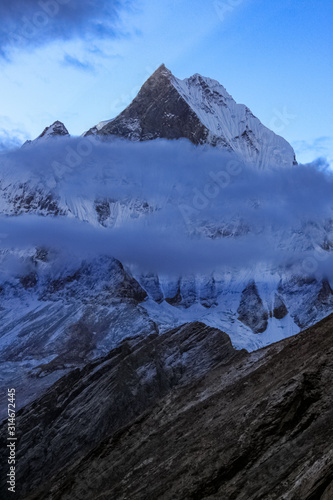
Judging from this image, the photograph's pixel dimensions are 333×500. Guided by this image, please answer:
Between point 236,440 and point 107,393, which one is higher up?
point 107,393

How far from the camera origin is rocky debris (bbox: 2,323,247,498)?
81062mm

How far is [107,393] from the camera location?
8681cm

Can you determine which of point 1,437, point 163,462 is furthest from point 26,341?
point 163,462

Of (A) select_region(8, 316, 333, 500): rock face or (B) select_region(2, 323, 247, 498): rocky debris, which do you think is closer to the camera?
(A) select_region(8, 316, 333, 500): rock face

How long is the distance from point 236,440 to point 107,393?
48573 millimetres

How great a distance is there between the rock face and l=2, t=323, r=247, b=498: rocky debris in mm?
24135

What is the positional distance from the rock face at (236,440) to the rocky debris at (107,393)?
24.1m

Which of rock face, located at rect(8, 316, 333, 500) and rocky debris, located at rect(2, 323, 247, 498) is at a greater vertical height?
rocky debris, located at rect(2, 323, 247, 498)

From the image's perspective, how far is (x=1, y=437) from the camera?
89.4 m

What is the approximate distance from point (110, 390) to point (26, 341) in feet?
354

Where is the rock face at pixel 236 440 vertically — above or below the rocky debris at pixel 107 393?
below

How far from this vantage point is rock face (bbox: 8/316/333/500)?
35.3 meters

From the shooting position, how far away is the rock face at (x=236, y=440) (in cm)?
3528

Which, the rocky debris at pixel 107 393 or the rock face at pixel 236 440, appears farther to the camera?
the rocky debris at pixel 107 393
